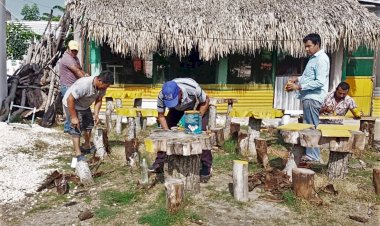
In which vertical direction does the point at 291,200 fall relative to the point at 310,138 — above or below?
below

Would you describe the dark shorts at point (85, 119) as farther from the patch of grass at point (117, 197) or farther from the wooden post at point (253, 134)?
the wooden post at point (253, 134)

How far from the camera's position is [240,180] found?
4133 mm

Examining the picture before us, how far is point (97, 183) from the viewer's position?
4832mm

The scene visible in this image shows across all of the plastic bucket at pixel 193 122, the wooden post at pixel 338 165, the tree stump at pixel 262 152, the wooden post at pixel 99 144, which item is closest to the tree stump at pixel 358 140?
the wooden post at pixel 338 165

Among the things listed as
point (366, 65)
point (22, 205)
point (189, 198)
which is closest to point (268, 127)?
point (366, 65)

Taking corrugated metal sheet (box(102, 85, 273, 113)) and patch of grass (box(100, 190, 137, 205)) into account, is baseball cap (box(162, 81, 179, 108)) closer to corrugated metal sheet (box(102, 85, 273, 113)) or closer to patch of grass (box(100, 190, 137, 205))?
patch of grass (box(100, 190, 137, 205))

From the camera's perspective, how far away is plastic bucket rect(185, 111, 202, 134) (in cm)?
421

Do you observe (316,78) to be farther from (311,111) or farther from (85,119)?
(85,119)

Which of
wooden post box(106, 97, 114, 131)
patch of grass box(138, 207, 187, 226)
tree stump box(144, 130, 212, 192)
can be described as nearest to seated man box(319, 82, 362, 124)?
tree stump box(144, 130, 212, 192)

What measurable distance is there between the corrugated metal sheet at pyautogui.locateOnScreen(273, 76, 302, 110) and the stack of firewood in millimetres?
5848

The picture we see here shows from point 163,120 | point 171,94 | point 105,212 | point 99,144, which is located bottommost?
point 105,212

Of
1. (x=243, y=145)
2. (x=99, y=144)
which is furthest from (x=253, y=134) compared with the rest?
(x=99, y=144)

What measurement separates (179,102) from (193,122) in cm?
33

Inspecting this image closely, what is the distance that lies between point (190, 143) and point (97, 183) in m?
1.62
